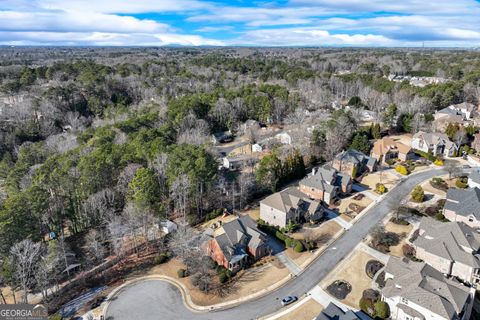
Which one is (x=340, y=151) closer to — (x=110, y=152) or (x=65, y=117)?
(x=110, y=152)

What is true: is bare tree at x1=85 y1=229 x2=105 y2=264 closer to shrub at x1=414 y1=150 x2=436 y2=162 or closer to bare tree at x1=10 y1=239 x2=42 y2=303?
bare tree at x1=10 y1=239 x2=42 y2=303

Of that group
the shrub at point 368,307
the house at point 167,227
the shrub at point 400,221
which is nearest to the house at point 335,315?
the shrub at point 368,307

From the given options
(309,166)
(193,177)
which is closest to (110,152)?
(193,177)

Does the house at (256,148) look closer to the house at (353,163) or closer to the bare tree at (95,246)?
the house at (353,163)

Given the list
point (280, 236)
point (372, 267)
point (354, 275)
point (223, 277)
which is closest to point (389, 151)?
point (372, 267)

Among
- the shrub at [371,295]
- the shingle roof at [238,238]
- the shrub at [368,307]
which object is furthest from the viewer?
the shingle roof at [238,238]

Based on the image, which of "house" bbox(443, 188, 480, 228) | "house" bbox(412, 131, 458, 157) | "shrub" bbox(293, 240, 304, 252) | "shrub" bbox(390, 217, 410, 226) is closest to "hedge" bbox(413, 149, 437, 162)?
"house" bbox(412, 131, 458, 157)

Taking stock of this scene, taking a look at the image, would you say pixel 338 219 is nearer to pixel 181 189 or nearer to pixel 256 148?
pixel 181 189
